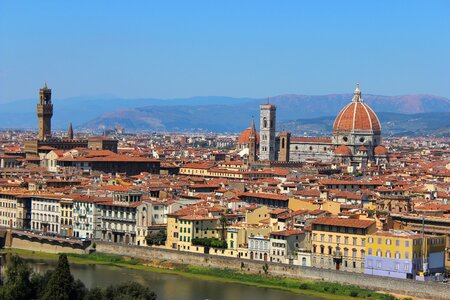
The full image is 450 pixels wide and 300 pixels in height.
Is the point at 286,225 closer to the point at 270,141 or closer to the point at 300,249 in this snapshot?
the point at 300,249

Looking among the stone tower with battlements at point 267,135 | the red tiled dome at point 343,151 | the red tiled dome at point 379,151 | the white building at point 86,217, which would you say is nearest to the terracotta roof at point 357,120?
the red tiled dome at point 379,151

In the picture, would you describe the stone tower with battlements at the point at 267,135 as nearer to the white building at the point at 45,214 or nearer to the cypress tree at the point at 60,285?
the white building at the point at 45,214

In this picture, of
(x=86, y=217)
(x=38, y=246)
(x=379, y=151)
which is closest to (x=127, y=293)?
(x=38, y=246)

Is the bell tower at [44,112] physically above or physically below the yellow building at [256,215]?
above

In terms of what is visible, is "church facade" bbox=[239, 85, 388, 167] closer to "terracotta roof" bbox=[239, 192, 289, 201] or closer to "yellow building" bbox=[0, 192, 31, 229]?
"terracotta roof" bbox=[239, 192, 289, 201]

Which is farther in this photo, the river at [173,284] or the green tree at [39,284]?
the river at [173,284]

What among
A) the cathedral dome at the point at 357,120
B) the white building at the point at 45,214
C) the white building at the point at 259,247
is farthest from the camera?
the cathedral dome at the point at 357,120

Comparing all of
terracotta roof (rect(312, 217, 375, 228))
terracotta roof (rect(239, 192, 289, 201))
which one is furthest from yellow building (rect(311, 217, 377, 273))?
terracotta roof (rect(239, 192, 289, 201))
